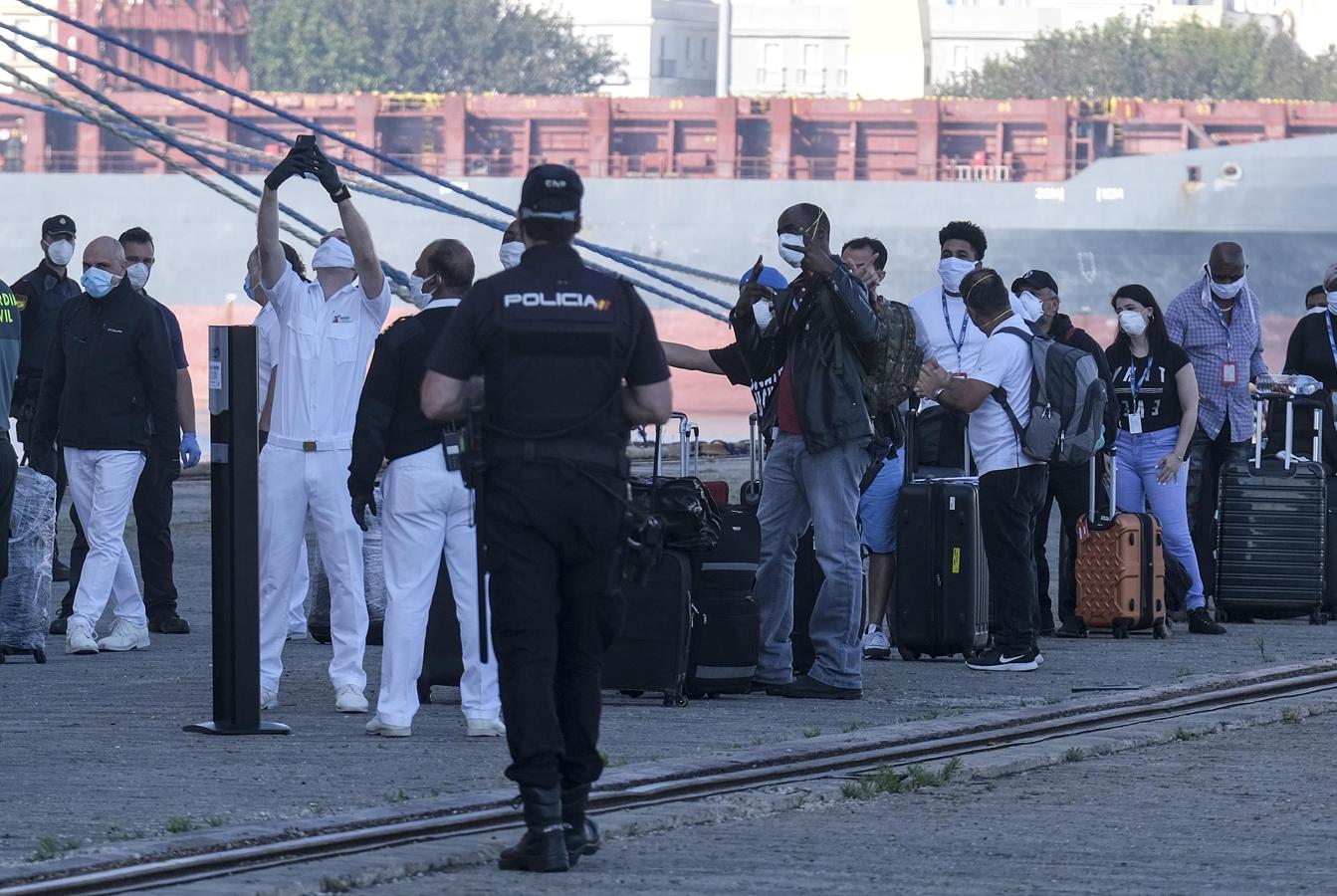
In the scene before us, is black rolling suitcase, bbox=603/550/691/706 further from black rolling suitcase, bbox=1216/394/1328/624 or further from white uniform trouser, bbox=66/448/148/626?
black rolling suitcase, bbox=1216/394/1328/624

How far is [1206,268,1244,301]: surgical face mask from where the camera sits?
10.3 m

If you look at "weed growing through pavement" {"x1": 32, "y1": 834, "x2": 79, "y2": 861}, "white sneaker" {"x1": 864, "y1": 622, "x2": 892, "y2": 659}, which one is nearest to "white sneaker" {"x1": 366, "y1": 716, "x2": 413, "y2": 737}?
"weed growing through pavement" {"x1": 32, "y1": 834, "x2": 79, "y2": 861}

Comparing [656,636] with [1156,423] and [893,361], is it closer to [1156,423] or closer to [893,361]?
[893,361]

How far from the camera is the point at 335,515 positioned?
22.1 feet

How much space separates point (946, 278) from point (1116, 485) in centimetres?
157

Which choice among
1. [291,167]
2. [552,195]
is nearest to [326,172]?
[291,167]

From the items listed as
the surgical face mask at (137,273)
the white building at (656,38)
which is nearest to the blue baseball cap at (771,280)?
the surgical face mask at (137,273)

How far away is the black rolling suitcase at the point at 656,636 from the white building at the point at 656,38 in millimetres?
96058

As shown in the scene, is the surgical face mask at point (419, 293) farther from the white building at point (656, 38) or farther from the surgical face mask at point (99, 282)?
the white building at point (656, 38)

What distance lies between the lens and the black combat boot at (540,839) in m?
4.49

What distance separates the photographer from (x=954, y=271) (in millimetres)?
8922

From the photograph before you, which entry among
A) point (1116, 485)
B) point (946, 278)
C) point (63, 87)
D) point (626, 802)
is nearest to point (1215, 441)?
point (1116, 485)

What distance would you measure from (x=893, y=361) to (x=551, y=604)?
2.97 meters

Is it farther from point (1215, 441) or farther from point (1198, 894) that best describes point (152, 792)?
point (1215, 441)
